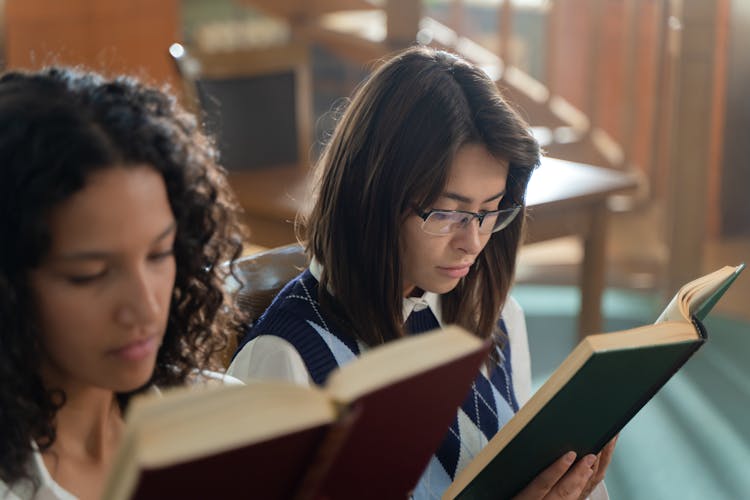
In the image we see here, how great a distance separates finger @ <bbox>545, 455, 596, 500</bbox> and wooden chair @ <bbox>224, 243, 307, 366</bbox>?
0.53m

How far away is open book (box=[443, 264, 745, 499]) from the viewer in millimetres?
1081

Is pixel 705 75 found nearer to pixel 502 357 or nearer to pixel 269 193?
pixel 269 193

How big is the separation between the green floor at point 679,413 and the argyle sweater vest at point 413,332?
1.11 m

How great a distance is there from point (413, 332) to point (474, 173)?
309 mm

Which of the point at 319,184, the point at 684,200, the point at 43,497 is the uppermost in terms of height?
the point at 319,184

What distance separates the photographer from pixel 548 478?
128 centimetres

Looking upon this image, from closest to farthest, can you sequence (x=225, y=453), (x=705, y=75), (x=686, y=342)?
(x=225, y=453), (x=686, y=342), (x=705, y=75)

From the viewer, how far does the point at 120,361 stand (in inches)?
35.5

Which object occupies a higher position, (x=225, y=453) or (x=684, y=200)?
(x=225, y=453)

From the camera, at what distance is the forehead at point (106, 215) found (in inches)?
34.2

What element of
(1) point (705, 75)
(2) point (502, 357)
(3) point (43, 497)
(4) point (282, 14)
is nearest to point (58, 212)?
(3) point (43, 497)

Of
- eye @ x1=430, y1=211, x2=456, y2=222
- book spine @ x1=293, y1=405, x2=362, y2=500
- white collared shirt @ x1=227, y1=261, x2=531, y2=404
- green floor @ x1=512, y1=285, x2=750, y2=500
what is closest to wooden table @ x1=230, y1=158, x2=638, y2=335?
green floor @ x1=512, y1=285, x2=750, y2=500

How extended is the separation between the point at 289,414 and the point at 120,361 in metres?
0.24

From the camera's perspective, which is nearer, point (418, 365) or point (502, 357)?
point (418, 365)
